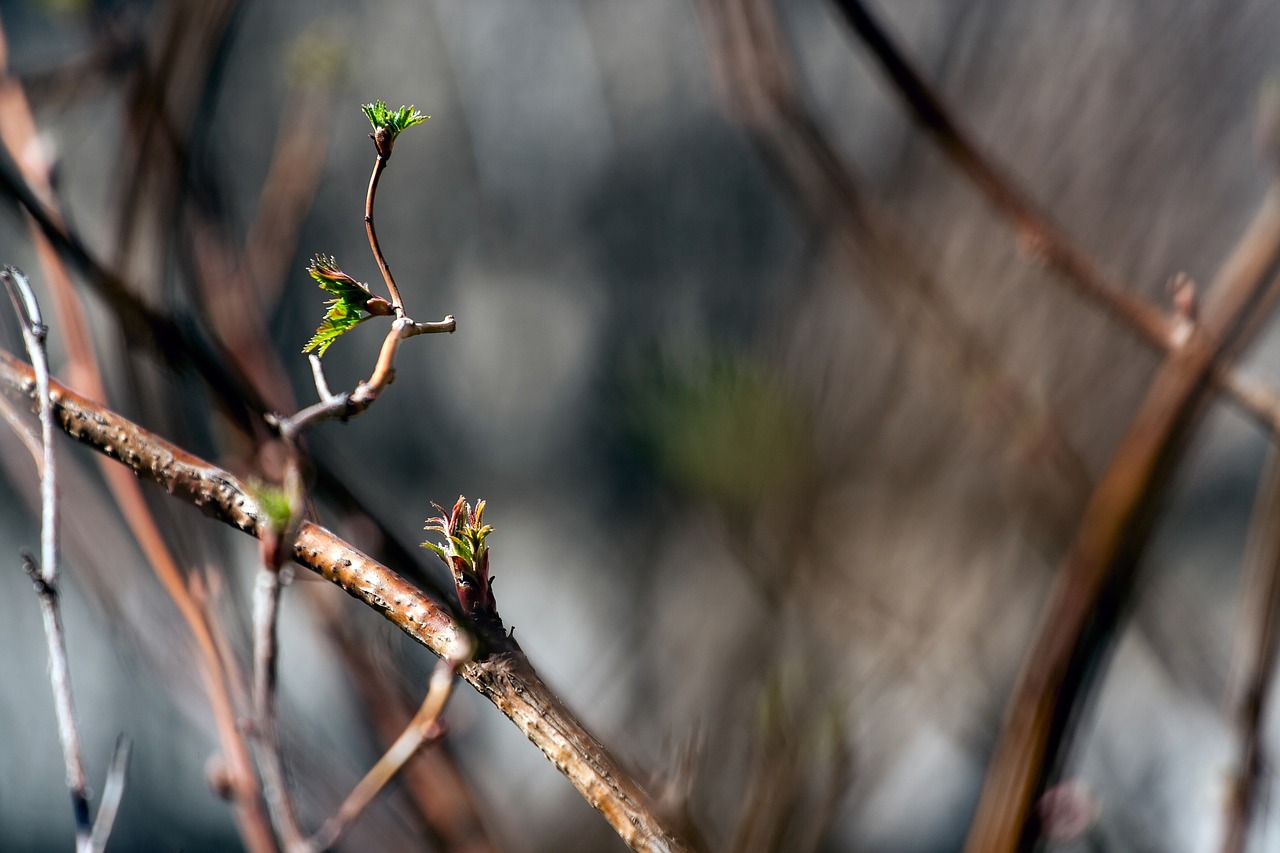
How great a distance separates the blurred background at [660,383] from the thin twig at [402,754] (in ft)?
0.13

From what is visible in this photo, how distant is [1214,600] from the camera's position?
1.01 meters

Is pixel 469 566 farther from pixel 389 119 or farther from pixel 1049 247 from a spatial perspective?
pixel 1049 247

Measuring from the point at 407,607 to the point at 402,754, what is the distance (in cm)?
6

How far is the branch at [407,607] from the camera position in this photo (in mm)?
241

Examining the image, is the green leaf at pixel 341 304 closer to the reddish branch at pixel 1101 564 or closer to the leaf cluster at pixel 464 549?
the leaf cluster at pixel 464 549

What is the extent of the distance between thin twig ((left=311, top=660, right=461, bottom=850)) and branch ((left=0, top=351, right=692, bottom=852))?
1 centimetres

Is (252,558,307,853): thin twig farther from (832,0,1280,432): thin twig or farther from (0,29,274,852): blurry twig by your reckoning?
(832,0,1280,432): thin twig

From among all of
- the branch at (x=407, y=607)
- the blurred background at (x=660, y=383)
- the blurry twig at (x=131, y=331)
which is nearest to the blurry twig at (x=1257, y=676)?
the blurred background at (x=660, y=383)

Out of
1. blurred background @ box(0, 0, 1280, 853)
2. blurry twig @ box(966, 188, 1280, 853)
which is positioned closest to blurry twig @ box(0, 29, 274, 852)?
blurred background @ box(0, 0, 1280, 853)

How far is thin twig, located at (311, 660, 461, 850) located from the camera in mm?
276

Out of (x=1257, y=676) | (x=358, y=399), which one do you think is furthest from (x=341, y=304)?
(x=1257, y=676)

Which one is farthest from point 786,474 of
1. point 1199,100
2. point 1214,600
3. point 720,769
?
point 1214,600

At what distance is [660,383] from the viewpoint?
75cm

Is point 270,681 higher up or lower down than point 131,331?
lower down
